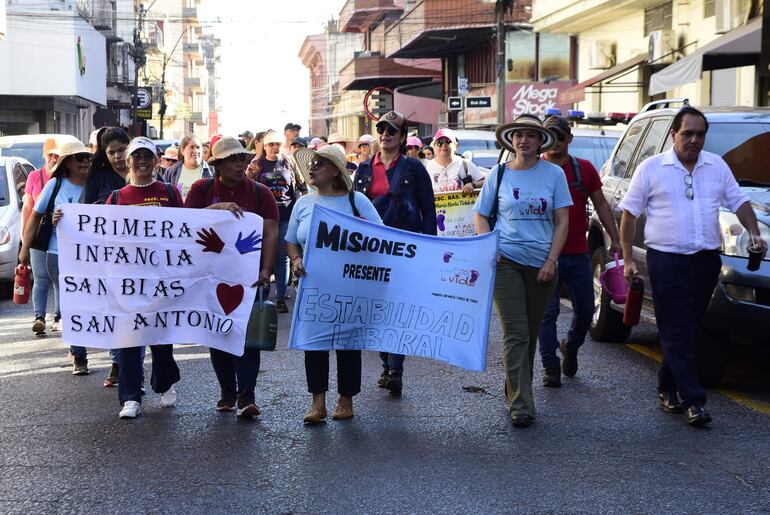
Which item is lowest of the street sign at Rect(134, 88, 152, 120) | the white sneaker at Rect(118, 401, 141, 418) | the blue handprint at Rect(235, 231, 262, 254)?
the white sneaker at Rect(118, 401, 141, 418)

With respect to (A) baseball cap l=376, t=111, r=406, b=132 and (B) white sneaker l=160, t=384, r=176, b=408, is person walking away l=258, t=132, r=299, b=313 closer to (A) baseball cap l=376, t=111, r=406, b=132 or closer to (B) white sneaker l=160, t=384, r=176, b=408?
(A) baseball cap l=376, t=111, r=406, b=132

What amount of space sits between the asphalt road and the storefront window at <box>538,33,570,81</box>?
1417 inches

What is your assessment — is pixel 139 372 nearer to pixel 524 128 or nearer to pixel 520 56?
pixel 524 128

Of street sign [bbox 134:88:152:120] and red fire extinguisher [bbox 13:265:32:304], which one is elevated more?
street sign [bbox 134:88:152:120]

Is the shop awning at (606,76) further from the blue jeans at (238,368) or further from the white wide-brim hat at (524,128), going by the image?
the blue jeans at (238,368)

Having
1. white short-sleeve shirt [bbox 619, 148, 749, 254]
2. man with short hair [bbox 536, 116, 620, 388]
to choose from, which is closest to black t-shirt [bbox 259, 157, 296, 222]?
man with short hair [bbox 536, 116, 620, 388]

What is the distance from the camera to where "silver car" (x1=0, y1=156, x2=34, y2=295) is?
14578 mm

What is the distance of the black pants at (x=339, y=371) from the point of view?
284 inches

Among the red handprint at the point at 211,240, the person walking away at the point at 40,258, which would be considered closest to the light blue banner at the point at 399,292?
the red handprint at the point at 211,240

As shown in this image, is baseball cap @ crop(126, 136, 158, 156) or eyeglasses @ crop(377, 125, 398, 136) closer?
baseball cap @ crop(126, 136, 158, 156)

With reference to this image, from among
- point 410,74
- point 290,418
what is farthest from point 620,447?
point 410,74

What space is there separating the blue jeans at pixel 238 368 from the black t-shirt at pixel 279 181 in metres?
5.69

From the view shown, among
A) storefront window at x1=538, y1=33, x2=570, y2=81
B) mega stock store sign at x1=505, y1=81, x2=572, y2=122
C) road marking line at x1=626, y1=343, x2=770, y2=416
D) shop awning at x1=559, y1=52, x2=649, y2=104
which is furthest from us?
storefront window at x1=538, y1=33, x2=570, y2=81

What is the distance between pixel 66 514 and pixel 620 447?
284cm
